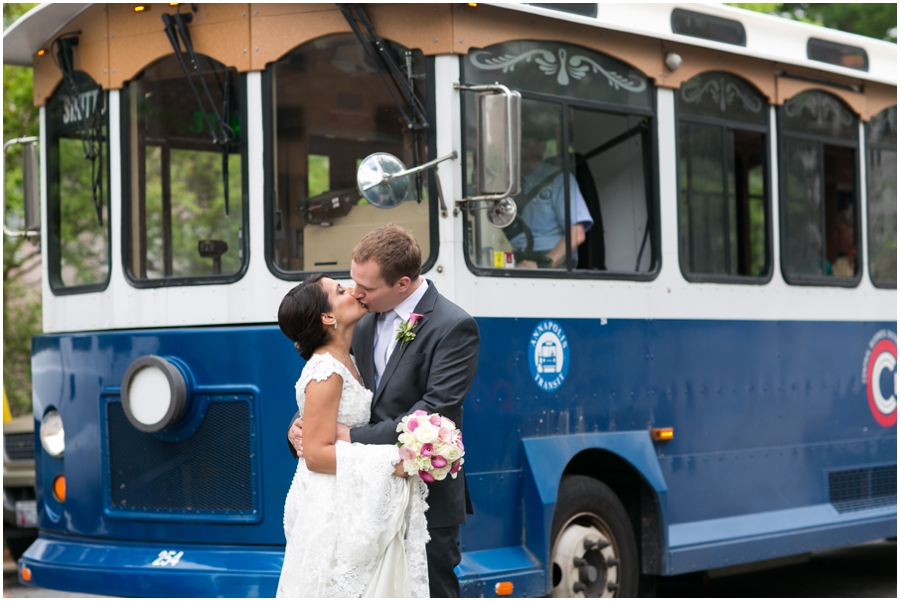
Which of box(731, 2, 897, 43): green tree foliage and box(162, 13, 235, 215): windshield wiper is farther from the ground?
box(731, 2, 897, 43): green tree foliage

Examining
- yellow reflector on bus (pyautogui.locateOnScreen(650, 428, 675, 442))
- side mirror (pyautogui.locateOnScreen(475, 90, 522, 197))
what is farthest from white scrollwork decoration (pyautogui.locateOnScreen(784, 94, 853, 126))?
side mirror (pyautogui.locateOnScreen(475, 90, 522, 197))

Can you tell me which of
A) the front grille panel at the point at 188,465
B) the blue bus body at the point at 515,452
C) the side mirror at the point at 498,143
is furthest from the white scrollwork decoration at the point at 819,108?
the front grille panel at the point at 188,465

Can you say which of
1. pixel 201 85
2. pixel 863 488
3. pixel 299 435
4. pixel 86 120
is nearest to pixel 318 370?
pixel 299 435

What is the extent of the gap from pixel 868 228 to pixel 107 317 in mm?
4829

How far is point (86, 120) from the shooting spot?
6.24 meters

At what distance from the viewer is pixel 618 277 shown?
6090 mm

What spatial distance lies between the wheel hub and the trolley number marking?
5.80 ft

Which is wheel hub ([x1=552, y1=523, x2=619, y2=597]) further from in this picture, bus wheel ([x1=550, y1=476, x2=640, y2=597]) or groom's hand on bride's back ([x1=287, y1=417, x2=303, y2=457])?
groom's hand on bride's back ([x1=287, y1=417, x2=303, y2=457])

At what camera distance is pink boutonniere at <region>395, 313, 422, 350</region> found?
399 centimetres

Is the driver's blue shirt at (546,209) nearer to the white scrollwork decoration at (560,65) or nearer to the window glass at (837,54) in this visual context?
the white scrollwork decoration at (560,65)

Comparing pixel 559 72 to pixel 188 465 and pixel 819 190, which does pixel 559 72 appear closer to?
pixel 819 190

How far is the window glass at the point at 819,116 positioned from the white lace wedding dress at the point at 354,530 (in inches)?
168

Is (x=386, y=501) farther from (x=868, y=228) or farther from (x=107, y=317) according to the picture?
(x=868, y=228)

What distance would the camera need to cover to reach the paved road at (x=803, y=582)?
7.95 m
